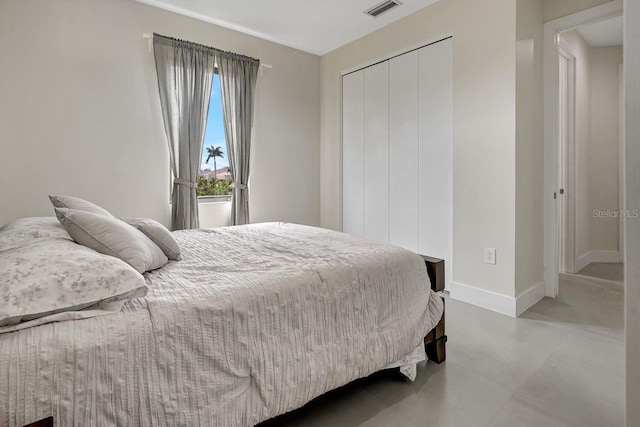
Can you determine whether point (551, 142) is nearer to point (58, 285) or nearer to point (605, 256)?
point (605, 256)

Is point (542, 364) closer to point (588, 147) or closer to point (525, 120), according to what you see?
point (525, 120)

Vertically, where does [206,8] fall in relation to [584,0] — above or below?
above

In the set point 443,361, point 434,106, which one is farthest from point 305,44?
point 443,361

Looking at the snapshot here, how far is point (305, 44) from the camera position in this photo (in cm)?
414

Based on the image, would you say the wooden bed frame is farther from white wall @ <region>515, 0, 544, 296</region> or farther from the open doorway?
the open doorway

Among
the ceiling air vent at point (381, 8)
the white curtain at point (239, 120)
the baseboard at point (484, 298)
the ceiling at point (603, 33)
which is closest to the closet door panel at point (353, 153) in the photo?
the ceiling air vent at point (381, 8)

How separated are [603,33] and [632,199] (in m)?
Answer: 4.25

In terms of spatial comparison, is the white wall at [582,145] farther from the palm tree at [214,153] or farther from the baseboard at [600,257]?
the palm tree at [214,153]

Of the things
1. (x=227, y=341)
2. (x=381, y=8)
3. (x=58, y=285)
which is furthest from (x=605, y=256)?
(x=58, y=285)

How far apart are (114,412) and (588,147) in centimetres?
561

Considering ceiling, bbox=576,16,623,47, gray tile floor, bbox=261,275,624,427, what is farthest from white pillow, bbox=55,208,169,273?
ceiling, bbox=576,16,623,47

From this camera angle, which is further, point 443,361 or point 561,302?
point 561,302

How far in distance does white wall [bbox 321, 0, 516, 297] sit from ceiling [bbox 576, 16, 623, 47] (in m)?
1.68

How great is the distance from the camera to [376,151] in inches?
154
